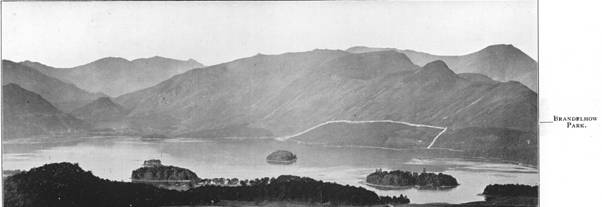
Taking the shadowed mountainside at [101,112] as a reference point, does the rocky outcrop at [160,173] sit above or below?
below

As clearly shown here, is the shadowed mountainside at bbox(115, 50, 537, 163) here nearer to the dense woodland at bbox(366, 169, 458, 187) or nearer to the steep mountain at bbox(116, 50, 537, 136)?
the steep mountain at bbox(116, 50, 537, 136)

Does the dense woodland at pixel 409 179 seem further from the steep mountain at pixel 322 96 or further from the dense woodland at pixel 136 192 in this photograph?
the steep mountain at pixel 322 96

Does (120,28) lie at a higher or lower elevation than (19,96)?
higher

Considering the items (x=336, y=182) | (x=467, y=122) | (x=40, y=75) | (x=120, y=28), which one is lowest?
(x=336, y=182)

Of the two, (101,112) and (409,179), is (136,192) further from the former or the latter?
(409,179)

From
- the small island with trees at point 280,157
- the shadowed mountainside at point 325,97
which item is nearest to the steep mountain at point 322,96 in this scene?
the shadowed mountainside at point 325,97

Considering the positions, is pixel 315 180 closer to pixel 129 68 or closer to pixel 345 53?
pixel 345 53
